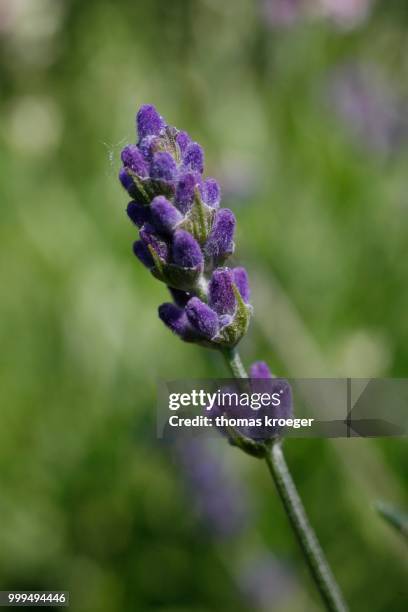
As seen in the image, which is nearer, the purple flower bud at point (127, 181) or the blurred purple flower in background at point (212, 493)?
the purple flower bud at point (127, 181)

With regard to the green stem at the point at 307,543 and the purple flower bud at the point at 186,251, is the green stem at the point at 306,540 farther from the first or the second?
the purple flower bud at the point at 186,251

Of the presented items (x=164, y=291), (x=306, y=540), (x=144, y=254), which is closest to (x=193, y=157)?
(x=144, y=254)

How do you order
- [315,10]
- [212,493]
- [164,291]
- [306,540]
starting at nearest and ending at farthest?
[306,540] → [212,493] → [164,291] → [315,10]

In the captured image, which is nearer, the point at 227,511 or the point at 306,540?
the point at 306,540

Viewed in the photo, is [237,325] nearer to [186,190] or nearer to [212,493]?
Answer: [186,190]

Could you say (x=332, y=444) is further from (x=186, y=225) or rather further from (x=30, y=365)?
(x=186, y=225)

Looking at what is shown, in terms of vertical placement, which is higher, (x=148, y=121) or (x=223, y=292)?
(x=148, y=121)

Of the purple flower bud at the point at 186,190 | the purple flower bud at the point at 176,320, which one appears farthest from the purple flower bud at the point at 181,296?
the purple flower bud at the point at 186,190
